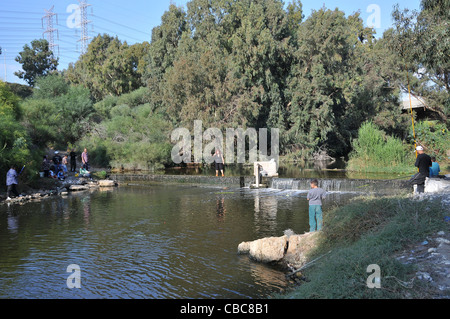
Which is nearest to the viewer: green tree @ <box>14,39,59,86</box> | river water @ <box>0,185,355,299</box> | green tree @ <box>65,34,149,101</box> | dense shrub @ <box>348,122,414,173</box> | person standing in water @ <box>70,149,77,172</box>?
river water @ <box>0,185,355,299</box>

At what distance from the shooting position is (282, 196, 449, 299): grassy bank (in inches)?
199

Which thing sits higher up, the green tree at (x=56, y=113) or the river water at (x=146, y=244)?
the green tree at (x=56, y=113)

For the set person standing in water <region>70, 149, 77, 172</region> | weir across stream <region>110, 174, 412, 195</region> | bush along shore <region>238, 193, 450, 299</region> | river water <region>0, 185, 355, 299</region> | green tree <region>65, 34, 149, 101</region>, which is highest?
green tree <region>65, 34, 149, 101</region>

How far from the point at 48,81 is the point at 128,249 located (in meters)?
32.8

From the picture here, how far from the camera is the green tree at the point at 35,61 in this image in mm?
66812

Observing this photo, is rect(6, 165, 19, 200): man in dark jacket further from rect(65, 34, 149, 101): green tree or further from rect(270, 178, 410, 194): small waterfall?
rect(65, 34, 149, 101): green tree

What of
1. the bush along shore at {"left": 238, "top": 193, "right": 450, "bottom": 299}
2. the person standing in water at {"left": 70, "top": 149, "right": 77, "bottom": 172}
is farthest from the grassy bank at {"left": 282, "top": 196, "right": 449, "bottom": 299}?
the person standing in water at {"left": 70, "top": 149, "right": 77, "bottom": 172}

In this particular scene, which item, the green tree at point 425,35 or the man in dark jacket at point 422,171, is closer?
the man in dark jacket at point 422,171

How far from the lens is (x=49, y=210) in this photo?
1491 cm

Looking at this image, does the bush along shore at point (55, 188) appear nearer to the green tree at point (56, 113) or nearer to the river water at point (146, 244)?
the river water at point (146, 244)

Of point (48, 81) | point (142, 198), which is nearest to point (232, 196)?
point (142, 198)

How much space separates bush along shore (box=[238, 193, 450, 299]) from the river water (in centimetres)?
61

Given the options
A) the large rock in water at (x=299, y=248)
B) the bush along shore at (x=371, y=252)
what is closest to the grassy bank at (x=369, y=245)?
the bush along shore at (x=371, y=252)
